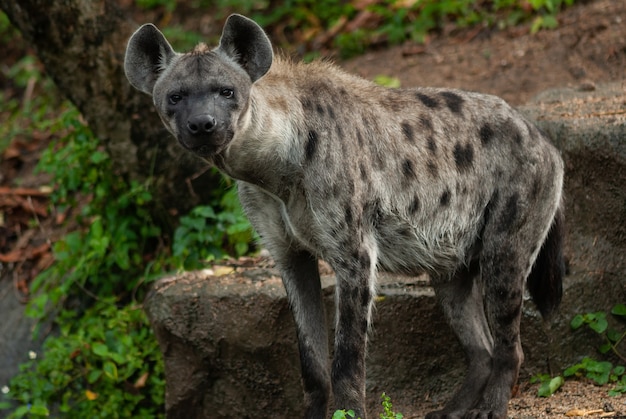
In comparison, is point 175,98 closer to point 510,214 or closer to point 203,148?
point 203,148

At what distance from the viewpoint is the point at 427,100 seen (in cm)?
445

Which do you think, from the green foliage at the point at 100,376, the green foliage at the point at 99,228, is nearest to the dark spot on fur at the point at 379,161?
the green foliage at the point at 100,376

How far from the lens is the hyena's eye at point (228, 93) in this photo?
150 inches

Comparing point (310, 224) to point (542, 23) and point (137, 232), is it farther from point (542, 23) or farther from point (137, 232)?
point (542, 23)

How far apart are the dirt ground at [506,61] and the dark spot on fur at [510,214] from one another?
6.28 feet

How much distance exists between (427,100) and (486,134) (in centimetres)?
29

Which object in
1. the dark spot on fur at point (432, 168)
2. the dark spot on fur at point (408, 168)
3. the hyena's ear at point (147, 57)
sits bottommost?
the dark spot on fur at point (432, 168)

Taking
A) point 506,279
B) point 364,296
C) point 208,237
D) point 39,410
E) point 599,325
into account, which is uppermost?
point 364,296

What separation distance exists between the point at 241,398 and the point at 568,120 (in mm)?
2105

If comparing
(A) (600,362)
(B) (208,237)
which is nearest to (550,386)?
(A) (600,362)

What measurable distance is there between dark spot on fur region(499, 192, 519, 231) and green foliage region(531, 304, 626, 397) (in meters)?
→ 0.80

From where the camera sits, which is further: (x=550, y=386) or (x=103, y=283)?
(x=103, y=283)

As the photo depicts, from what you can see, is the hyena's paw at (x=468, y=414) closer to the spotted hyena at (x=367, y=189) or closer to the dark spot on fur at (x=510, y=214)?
the spotted hyena at (x=367, y=189)

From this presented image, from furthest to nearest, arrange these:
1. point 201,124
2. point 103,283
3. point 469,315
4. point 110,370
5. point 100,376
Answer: point 103,283
point 100,376
point 110,370
point 469,315
point 201,124
